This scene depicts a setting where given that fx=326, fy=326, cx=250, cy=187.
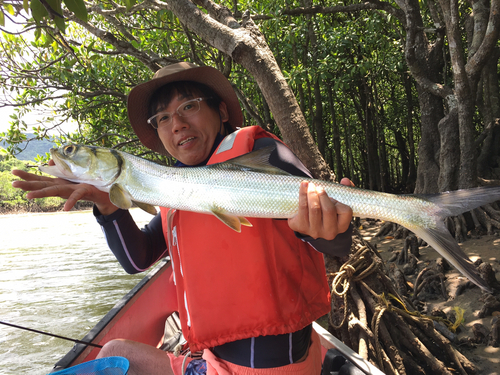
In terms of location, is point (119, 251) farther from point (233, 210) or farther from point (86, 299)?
point (86, 299)

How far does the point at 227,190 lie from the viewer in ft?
6.62

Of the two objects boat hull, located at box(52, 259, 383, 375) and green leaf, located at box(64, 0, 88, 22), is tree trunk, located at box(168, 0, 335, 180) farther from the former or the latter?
green leaf, located at box(64, 0, 88, 22)

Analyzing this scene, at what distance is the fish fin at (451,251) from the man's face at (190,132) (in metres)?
1.59

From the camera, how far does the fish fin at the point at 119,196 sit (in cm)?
207

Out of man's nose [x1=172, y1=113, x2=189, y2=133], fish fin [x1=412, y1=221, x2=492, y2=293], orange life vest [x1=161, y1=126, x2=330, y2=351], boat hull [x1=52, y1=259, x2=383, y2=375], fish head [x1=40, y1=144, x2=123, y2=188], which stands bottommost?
boat hull [x1=52, y1=259, x2=383, y2=375]

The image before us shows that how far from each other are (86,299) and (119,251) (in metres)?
8.70

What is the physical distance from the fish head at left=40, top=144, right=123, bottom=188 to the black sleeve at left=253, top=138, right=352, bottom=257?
1.03 m

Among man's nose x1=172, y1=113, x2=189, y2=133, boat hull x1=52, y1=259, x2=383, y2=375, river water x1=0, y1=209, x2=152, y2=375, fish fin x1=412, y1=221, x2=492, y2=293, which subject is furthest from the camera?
river water x1=0, y1=209, x2=152, y2=375

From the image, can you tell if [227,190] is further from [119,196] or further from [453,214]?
[453,214]

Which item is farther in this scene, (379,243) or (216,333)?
(379,243)

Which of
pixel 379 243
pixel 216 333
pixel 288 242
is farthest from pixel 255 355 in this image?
pixel 379 243

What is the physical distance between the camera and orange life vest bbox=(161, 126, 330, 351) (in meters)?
2.06

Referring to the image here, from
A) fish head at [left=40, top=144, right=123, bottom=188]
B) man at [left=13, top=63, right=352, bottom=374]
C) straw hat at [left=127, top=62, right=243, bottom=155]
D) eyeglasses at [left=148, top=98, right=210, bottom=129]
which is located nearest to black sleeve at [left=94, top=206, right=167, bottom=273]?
man at [left=13, top=63, right=352, bottom=374]

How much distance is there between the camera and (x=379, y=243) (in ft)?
30.6
